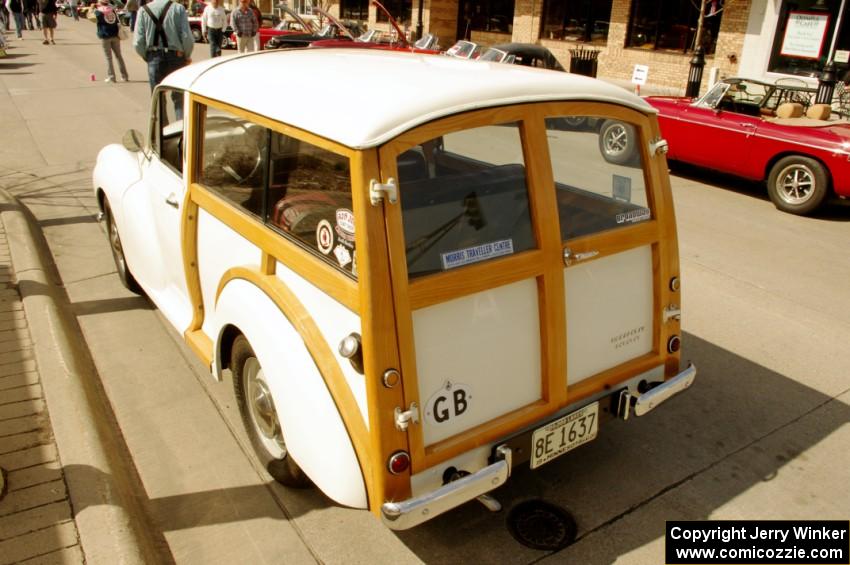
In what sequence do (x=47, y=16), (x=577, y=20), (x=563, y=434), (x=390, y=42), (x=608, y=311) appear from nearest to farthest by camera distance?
(x=563, y=434) < (x=608, y=311) < (x=390, y=42) < (x=577, y=20) < (x=47, y=16)

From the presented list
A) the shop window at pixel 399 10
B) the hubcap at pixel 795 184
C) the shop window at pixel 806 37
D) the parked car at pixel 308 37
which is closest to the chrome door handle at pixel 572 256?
the hubcap at pixel 795 184

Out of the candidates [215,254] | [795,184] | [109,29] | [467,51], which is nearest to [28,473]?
[215,254]

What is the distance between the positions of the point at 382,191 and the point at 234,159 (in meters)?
1.39

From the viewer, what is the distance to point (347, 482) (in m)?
2.56

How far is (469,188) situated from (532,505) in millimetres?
1595

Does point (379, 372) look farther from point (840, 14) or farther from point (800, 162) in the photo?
point (840, 14)

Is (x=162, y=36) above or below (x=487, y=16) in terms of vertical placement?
below

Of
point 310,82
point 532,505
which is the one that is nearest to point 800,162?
point 532,505

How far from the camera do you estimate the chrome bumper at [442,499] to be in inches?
96.3

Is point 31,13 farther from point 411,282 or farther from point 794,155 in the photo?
point 411,282

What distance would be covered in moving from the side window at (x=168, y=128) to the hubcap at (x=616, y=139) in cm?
248

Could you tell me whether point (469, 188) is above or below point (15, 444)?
above

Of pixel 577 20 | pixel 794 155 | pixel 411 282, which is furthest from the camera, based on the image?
pixel 577 20

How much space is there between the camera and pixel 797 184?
26.1ft
